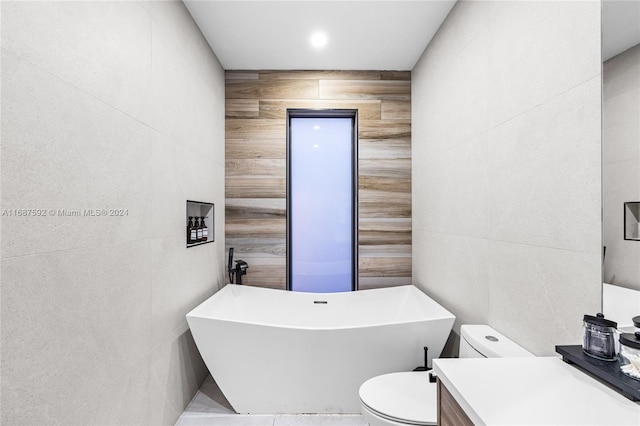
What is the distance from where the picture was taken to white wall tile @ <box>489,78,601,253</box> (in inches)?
41.6

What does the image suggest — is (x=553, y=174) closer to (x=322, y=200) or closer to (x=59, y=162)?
(x=59, y=162)

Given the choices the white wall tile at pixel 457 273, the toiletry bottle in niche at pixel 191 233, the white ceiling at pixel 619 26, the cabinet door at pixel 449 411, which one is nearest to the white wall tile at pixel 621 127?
the white ceiling at pixel 619 26

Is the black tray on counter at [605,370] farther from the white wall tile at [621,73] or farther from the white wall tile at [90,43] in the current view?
the white wall tile at [90,43]

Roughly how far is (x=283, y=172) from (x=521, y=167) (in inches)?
81.8

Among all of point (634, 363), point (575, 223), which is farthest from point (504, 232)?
point (634, 363)

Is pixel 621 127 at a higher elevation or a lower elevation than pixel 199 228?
higher

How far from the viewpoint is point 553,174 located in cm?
121

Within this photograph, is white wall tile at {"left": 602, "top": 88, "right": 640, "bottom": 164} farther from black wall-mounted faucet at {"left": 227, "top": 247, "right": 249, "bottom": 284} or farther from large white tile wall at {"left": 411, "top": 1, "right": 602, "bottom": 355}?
black wall-mounted faucet at {"left": 227, "top": 247, "right": 249, "bottom": 284}

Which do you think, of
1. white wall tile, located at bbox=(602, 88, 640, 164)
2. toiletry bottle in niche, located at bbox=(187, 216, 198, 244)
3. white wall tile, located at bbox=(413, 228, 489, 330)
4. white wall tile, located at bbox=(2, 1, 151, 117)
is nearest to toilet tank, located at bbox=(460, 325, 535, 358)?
white wall tile, located at bbox=(413, 228, 489, 330)

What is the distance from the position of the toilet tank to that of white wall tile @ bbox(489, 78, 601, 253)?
0.47 metres

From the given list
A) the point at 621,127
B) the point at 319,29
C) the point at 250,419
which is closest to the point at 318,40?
the point at 319,29

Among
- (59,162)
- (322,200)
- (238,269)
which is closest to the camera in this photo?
(59,162)

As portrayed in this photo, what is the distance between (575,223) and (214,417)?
2300 millimetres

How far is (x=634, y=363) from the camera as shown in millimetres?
848
